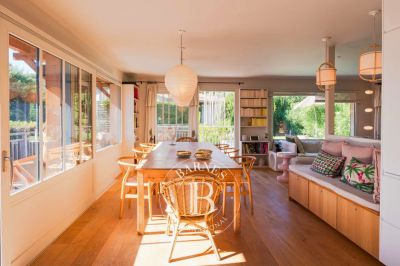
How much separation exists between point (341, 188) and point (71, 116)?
3517mm

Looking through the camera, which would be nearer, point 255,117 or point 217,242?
point 217,242

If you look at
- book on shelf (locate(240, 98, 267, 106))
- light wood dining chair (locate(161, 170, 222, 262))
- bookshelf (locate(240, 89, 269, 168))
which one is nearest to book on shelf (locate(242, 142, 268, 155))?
bookshelf (locate(240, 89, 269, 168))

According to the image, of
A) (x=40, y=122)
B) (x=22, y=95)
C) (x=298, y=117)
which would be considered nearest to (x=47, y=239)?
(x=40, y=122)

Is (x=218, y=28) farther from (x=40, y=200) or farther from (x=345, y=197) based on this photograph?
(x=40, y=200)

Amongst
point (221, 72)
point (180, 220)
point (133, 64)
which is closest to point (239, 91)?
point (221, 72)

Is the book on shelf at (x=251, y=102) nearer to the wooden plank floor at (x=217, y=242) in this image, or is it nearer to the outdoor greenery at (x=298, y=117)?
the outdoor greenery at (x=298, y=117)

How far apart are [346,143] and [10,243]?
4.02 m

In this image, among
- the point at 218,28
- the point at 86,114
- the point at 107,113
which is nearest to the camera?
the point at 218,28

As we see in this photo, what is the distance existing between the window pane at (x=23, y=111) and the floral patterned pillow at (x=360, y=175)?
341 centimetres

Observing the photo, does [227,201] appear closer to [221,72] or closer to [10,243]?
[10,243]

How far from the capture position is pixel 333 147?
4.30 meters

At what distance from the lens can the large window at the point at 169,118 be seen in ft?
27.2

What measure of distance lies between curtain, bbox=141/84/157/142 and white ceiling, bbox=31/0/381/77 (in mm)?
1906

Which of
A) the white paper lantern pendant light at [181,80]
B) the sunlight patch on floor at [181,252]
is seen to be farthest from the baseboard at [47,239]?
the white paper lantern pendant light at [181,80]
